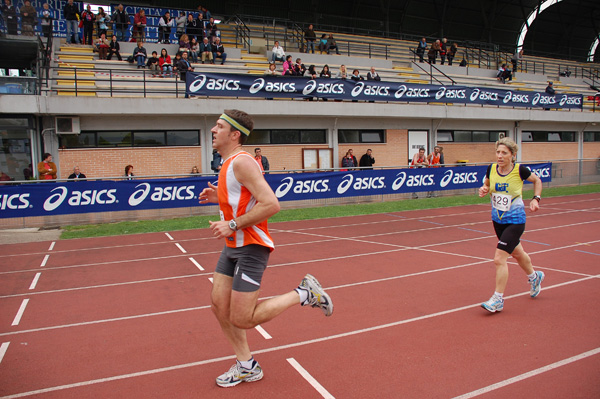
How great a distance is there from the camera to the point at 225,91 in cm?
1833

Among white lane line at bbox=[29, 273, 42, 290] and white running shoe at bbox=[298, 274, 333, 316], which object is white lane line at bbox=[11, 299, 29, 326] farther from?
white running shoe at bbox=[298, 274, 333, 316]

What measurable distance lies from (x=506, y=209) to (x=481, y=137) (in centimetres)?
2334

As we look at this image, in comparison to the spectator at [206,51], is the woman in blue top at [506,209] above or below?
below

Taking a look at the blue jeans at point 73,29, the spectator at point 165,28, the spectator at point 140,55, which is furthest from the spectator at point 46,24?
the spectator at point 165,28

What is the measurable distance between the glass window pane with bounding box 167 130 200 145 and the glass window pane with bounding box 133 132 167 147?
0.95 ft

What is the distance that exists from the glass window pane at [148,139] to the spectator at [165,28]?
667cm

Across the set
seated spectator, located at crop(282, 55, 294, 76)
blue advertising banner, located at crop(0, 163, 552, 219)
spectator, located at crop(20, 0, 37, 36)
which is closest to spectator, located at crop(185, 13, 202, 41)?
seated spectator, located at crop(282, 55, 294, 76)

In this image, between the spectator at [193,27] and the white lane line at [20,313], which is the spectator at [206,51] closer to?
the spectator at [193,27]

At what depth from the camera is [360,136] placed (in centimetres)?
2347

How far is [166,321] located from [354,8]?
120ft

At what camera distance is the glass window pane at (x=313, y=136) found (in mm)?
22000

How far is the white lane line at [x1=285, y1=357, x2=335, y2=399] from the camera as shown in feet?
12.4

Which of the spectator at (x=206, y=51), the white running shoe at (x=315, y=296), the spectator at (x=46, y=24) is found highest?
the spectator at (x=46, y=24)

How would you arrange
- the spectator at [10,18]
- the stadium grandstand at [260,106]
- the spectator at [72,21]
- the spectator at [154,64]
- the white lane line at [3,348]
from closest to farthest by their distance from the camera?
the white lane line at [3,348], the stadium grandstand at [260,106], the spectator at [10,18], the spectator at [154,64], the spectator at [72,21]
